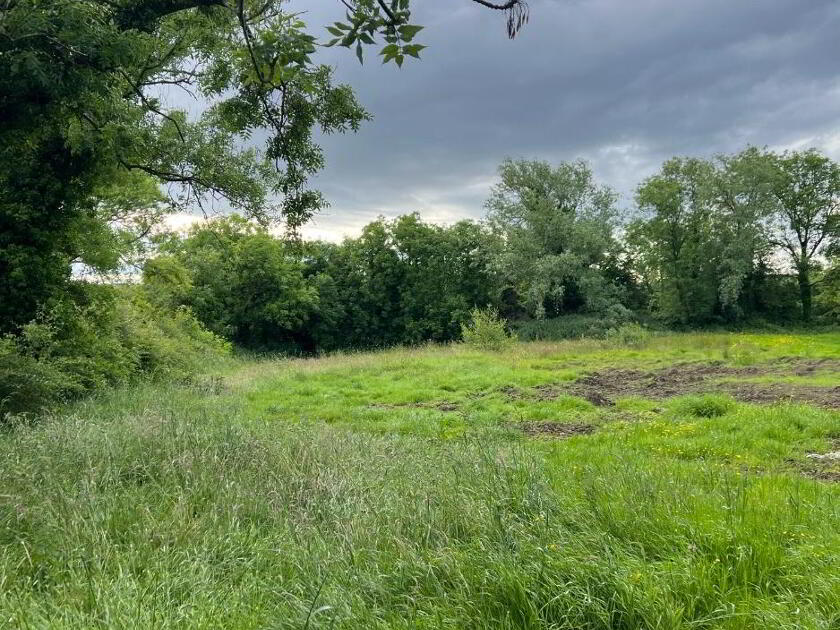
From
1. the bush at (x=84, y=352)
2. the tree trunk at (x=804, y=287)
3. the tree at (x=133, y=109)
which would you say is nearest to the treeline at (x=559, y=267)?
the tree trunk at (x=804, y=287)

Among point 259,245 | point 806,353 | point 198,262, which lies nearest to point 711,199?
point 806,353

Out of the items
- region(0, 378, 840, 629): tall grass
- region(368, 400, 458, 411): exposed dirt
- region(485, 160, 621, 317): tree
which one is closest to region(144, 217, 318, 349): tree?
region(485, 160, 621, 317): tree

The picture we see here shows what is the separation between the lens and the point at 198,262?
3456 cm

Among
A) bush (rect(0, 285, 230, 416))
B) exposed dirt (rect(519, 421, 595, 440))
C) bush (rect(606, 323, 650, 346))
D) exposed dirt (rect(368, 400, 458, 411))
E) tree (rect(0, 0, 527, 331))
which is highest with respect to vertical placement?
tree (rect(0, 0, 527, 331))

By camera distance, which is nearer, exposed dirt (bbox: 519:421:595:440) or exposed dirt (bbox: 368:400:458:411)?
exposed dirt (bbox: 519:421:595:440)

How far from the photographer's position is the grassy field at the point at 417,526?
2611 mm

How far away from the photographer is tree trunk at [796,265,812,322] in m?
37.4

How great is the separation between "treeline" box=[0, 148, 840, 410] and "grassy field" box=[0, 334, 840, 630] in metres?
27.4

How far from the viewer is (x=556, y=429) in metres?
8.06

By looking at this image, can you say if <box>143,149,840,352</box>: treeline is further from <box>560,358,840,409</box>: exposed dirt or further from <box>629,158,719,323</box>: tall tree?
<box>560,358,840,409</box>: exposed dirt

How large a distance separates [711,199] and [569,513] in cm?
4020

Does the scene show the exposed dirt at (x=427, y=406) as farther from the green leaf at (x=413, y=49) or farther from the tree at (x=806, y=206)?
the tree at (x=806, y=206)

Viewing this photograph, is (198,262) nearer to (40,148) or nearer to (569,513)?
(40,148)

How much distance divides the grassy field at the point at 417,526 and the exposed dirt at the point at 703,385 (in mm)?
2199
